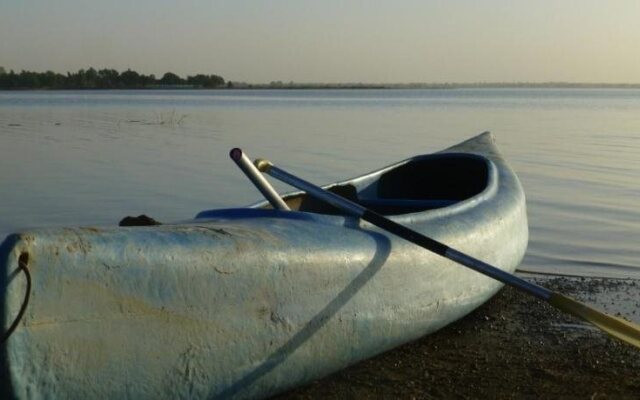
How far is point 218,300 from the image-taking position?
396cm

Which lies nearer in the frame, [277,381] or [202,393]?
[202,393]

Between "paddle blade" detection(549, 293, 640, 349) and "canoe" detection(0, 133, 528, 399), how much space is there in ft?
2.42

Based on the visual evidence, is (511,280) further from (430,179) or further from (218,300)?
(430,179)

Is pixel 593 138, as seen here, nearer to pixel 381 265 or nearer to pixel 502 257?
pixel 502 257

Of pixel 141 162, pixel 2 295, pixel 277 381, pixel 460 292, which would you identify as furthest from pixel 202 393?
pixel 141 162

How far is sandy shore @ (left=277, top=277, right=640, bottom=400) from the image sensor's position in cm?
475

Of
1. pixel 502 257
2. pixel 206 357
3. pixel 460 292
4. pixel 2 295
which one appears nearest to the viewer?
pixel 2 295

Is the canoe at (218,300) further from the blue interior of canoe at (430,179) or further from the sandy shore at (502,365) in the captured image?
the blue interior of canoe at (430,179)

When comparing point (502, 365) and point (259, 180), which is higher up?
point (259, 180)

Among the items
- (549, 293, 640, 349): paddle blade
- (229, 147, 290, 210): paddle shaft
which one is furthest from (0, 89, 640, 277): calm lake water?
(229, 147, 290, 210): paddle shaft

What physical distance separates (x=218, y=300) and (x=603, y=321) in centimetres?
211

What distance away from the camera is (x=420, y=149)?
19.8 metres

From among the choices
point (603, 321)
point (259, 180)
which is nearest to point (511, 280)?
point (603, 321)

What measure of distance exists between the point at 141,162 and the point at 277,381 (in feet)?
41.0
